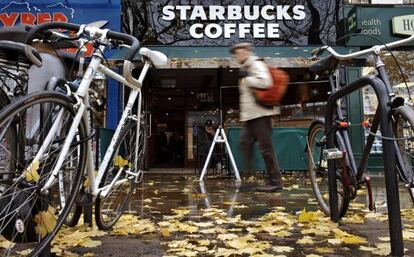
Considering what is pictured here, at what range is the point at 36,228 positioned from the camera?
7.70ft

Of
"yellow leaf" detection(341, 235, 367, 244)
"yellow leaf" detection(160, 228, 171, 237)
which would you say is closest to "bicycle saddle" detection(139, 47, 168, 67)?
"yellow leaf" detection(160, 228, 171, 237)

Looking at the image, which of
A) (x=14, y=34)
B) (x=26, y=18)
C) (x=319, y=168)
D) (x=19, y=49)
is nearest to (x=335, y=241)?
(x=319, y=168)

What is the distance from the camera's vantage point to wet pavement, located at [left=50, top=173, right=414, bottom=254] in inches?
115

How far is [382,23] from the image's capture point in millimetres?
11664

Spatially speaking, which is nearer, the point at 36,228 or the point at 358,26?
the point at 36,228

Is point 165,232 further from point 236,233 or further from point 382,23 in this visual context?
point 382,23

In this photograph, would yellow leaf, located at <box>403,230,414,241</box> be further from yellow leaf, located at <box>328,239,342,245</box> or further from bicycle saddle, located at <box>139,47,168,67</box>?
bicycle saddle, located at <box>139,47,168,67</box>

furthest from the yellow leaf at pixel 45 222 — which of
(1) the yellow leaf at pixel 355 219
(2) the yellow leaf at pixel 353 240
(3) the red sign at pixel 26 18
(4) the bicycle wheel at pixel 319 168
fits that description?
(3) the red sign at pixel 26 18

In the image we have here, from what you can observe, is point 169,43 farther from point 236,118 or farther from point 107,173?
point 107,173

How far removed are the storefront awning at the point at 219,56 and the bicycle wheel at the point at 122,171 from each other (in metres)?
5.89

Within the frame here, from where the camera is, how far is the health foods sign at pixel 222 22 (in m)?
12.0

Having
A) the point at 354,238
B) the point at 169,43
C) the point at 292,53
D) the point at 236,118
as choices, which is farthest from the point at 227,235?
the point at 236,118

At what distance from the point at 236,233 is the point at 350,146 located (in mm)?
1203

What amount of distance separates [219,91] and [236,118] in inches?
43.0
